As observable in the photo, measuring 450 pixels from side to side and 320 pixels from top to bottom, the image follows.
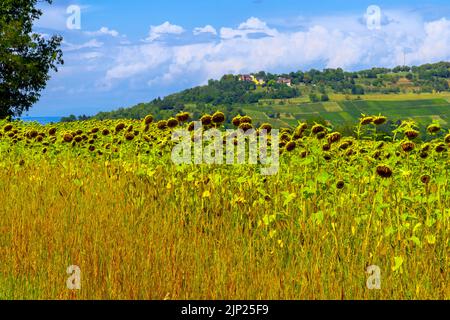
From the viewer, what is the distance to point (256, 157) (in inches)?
299

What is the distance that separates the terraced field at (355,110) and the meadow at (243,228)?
8719 cm

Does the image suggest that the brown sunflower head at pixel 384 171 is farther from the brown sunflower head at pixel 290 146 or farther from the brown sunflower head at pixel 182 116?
the brown sunflower head at pixel 182 116

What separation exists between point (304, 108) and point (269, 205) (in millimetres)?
99440

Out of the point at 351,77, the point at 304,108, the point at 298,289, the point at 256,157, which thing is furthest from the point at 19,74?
the point at 351,77

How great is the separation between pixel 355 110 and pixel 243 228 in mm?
104583

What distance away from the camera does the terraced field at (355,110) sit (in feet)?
326

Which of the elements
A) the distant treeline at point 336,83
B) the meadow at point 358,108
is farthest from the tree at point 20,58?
the meadow at point 358,108

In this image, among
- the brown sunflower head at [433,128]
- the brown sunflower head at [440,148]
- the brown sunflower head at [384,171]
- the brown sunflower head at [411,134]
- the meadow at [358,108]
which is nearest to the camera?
the brown sunflower head at [384,171]

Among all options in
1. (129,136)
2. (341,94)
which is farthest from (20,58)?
(341,94)

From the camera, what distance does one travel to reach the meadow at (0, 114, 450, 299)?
18.2 feet

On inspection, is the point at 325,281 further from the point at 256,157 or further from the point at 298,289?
the point at 256,157

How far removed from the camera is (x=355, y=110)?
109 meters
